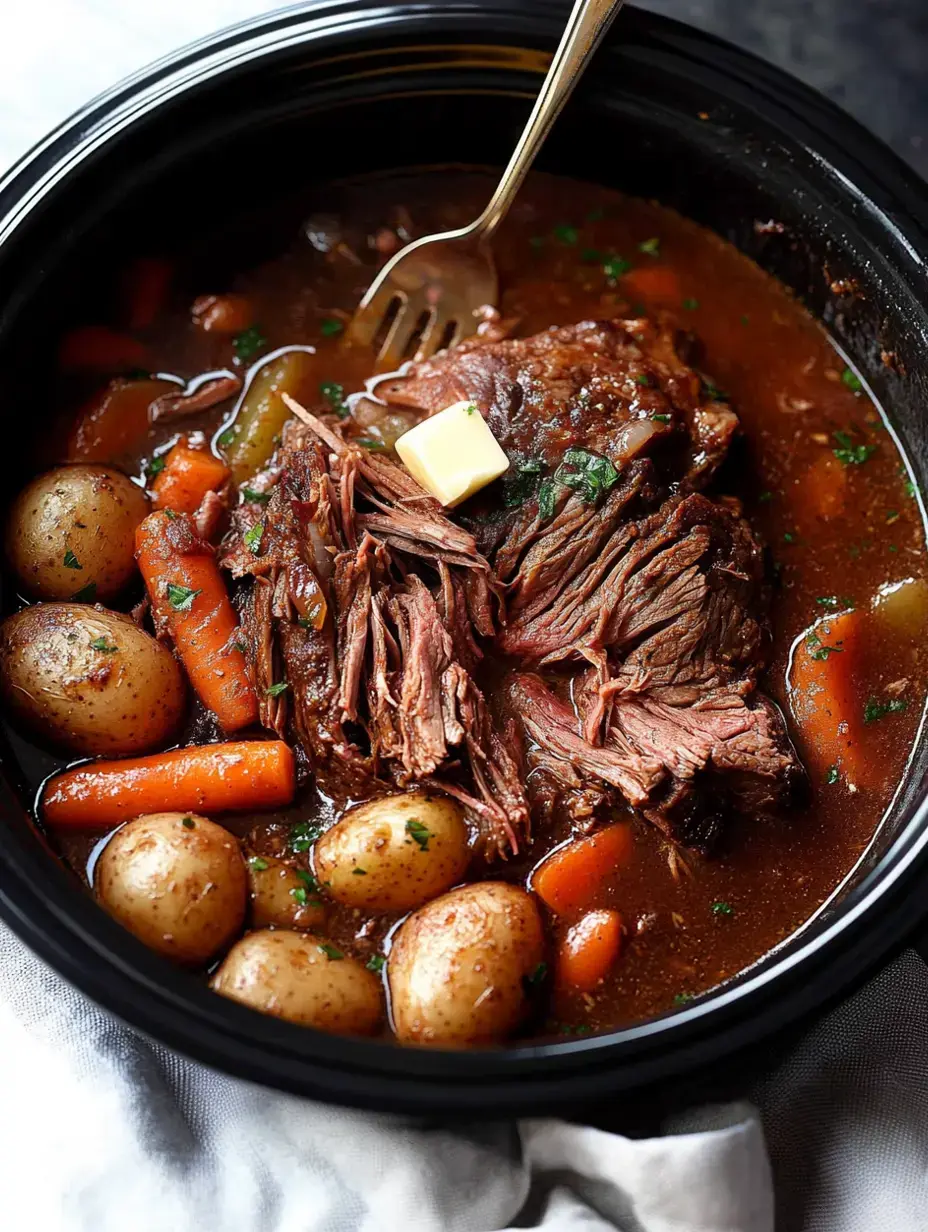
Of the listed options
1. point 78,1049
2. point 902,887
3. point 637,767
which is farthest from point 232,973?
point 902,887

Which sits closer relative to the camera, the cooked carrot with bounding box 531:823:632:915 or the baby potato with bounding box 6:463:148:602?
the cooked carrot with bounding box 531:823:632:915

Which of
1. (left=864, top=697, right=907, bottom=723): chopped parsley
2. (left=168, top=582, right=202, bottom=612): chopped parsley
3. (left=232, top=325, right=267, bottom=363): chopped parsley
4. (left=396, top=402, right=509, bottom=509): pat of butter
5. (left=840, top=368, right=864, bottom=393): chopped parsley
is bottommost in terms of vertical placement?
(left=864, top=697, right=907, bottom=723): chopped parsley

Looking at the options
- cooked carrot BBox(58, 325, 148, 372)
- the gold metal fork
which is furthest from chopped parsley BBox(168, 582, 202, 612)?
the gold metal fork

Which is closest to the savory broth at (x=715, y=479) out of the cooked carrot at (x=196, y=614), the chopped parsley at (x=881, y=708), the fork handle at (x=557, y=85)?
the chopped parsley at (x=881, y=708)

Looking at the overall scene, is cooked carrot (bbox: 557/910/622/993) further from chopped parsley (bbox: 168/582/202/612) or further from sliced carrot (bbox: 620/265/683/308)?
sliced carrot (bbox: 620/265/683/308)

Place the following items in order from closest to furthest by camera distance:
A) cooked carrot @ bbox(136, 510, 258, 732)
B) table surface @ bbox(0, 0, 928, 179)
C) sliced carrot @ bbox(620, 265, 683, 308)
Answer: cooked carrot @ bbox(136, 510, 258, 732) < sliced carrot @ bbox(620, 265, 683, 308) < table surface @ bbox(0, 0, 928, 179)

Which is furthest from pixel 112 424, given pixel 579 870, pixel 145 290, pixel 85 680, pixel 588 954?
pixel 588 954
